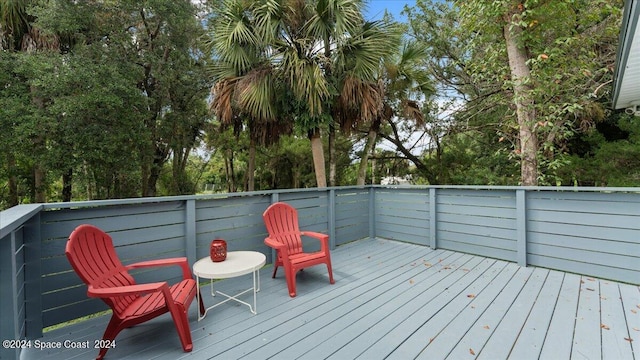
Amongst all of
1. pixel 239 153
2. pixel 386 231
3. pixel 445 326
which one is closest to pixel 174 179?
pixel 239 153

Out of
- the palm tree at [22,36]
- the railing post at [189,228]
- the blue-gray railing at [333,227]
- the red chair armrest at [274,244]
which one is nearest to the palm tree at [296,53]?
the blue-gray railing at [333,227]

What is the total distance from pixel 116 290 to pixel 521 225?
4.26 metres

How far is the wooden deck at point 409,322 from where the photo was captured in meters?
2.00

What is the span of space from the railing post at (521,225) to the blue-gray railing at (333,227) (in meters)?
0.01

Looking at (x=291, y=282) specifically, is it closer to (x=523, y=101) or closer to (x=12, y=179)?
(x=523, y=101)

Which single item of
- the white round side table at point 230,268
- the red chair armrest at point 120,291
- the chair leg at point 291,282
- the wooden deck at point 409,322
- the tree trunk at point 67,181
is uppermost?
the tree trunk at point 67,181

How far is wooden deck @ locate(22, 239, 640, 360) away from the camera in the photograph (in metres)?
2.00

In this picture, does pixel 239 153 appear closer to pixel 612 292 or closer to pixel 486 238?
pixel 486 238

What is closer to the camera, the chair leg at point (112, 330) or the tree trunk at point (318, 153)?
the chair leg at point (112, 330)

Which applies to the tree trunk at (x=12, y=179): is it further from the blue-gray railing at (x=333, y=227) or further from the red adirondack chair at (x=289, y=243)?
the red adirondack chair at (x=289, y=243)

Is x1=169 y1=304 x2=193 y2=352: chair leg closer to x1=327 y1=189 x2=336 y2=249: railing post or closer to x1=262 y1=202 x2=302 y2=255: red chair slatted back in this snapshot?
x1=262 y1=202 x2=302 y2=255: red chair slatted back

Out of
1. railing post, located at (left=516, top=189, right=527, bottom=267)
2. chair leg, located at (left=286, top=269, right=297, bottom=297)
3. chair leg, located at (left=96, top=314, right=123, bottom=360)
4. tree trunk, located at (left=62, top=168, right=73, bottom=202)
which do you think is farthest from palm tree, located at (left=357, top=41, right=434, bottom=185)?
tree trunk, located at (left=62, top=168, right=73, bottom=202)

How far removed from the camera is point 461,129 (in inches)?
302

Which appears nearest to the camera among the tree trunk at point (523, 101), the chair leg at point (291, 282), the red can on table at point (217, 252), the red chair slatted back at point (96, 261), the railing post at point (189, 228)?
the red chair slatted back at point (96, 261)
